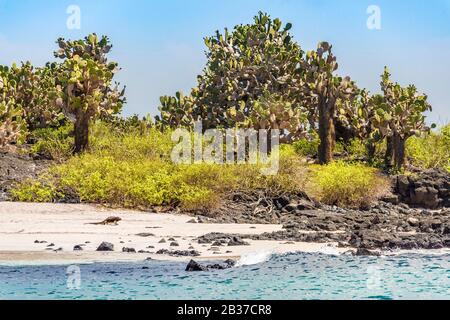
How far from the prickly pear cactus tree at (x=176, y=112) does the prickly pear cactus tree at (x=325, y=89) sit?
6.96 m

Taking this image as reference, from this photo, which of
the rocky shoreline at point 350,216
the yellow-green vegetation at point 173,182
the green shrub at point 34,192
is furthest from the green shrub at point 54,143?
the green shrub at point 34,192

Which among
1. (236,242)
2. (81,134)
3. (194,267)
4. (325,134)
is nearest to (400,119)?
(325,134)

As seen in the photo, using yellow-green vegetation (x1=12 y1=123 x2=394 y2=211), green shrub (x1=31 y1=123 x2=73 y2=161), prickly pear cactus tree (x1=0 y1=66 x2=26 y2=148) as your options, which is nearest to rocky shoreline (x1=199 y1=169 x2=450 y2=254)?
yellow-green vegetation (x1=12 y1=123 x2=394 y2=211)

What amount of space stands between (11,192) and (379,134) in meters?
13.7

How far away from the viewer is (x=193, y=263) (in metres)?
11.0

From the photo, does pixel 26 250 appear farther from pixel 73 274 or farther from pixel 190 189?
pixel 190 189

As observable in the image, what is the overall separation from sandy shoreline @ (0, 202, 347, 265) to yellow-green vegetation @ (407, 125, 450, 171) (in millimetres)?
13665

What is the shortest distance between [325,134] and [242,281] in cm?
1998

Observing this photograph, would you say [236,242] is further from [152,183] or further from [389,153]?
[389,153]

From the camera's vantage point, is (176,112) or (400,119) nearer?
(400,119)

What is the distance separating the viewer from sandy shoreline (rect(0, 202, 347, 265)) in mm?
12414

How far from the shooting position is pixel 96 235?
15172 millimetres

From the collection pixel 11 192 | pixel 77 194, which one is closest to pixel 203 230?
pixel 77 194

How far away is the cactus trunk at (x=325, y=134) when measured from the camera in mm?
29891
